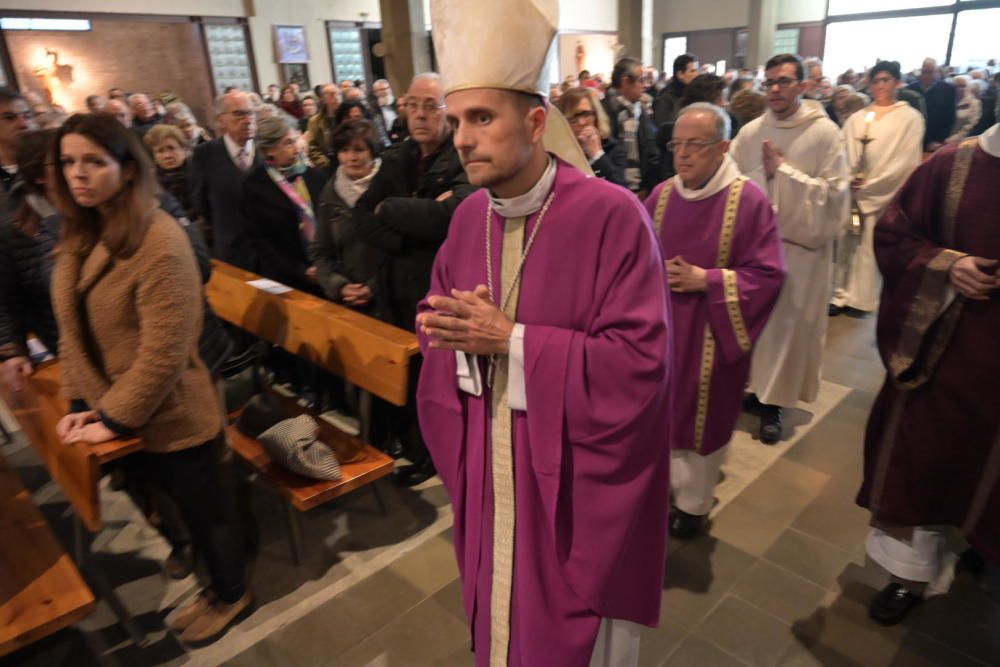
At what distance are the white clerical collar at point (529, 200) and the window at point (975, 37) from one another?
59.7 ft

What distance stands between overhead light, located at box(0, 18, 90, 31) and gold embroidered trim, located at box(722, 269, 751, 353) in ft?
40.0

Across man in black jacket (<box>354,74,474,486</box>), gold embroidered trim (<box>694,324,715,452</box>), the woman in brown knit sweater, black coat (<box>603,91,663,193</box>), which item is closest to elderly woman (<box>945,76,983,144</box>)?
black coat (<box>603,91,663,193</box>)

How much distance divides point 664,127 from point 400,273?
318cm

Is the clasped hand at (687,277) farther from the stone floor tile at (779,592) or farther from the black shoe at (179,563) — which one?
the black shoe at (179,563)

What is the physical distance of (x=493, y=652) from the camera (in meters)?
1.75

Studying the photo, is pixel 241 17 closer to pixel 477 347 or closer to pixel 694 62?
pixel 694 62

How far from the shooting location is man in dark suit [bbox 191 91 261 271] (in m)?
4.06

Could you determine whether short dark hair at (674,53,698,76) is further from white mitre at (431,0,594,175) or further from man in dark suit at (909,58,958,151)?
white mitre at (431,0,594,175)

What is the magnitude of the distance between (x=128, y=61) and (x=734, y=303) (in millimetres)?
14208

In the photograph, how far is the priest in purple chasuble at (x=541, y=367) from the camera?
4.53ft

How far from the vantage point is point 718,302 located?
250 cm

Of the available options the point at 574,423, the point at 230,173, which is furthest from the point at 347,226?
the point at 574,423

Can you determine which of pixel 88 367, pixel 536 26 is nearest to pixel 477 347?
pixel 536 26

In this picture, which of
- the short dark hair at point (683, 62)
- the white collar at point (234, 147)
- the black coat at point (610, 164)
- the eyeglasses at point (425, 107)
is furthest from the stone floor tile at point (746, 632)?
the short dark hair at point (683, 62)
